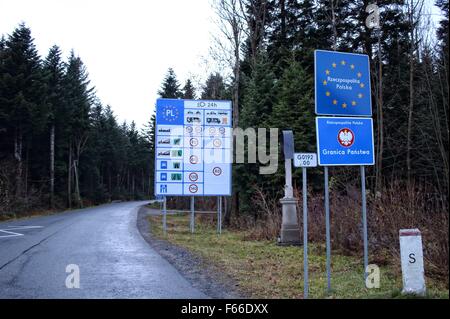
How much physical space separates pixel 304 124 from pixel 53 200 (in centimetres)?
3244

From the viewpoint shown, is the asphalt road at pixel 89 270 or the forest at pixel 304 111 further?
the forest at pixel 304 111

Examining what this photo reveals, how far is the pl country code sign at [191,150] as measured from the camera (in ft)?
61.0

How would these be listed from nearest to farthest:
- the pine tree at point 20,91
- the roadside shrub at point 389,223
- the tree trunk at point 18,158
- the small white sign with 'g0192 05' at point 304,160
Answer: the small white sign with 'g0192 05' at point 304,160 → the roadside shrub at point 389,223 → the tree trunk at point 18,158 → the pine tree at point 20,91

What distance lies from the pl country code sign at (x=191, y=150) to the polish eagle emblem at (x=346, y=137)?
11.5 m

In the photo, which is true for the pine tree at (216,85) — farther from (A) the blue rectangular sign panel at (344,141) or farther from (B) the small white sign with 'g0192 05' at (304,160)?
(B) the small white sign with 'g0192 05' at (304,160)

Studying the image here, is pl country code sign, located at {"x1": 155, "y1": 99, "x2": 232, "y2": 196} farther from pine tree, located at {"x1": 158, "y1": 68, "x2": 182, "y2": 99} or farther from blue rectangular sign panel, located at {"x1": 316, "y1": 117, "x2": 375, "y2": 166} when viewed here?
pine tree, located at {"x1": 158, "y1": 68, "x2": 182, "y2": 99}

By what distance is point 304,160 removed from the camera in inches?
278

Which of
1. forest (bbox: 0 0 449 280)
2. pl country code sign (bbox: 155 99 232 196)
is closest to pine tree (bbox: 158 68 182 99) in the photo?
forest (bbox: 0 0 449 280)

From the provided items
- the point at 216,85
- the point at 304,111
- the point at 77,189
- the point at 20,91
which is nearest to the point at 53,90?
the point at 20,91

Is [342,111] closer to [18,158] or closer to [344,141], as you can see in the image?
[344,141]

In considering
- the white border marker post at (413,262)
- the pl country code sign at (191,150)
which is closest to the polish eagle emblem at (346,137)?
the white border marker post at (413,262)

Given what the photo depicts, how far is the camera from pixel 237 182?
2356 cm

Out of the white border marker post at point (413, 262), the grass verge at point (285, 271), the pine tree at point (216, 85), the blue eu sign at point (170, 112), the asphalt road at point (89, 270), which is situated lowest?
the grass verge at point (285, 271)
